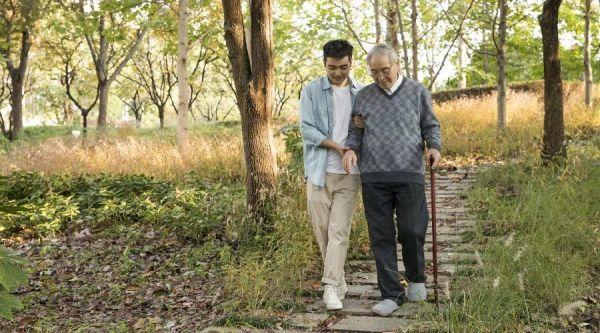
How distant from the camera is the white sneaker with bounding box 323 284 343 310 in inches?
180

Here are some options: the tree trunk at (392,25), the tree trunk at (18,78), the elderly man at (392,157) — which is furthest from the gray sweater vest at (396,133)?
the tree trunk at (18,78)

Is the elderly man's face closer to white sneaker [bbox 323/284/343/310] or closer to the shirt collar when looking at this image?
the shirt collar

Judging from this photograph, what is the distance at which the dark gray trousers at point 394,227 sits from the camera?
4359 mm

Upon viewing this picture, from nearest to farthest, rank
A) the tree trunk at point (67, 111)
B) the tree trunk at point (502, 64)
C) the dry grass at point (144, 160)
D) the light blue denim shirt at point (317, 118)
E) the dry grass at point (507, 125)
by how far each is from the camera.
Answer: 1. the light blue denim shirt at point (317, 118)
2. the dry grass at point (144, 160)
3. the dry grass at point (507, 125)
4. the tree trunk at point (502, 64)
5. the tree trunk at point (67, 111)

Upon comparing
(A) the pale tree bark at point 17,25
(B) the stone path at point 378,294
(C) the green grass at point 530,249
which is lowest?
(B) the stone path at point 378,294

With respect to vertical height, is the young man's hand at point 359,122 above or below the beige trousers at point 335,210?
above

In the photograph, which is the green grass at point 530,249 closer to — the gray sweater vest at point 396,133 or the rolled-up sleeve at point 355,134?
the gray sweater vest at point 396,133

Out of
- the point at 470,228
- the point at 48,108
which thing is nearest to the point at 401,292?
the point at 470,228

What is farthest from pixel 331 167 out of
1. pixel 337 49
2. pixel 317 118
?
pixel 337 49

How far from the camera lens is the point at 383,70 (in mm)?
4270

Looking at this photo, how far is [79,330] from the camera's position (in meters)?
4.61

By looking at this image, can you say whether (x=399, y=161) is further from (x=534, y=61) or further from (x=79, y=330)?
(x=534, y=61)

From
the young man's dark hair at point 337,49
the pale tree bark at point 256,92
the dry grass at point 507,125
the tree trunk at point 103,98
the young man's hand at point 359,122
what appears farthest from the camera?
the tree trunk at point 103,98

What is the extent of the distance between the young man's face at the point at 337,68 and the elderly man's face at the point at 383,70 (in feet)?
0.65
